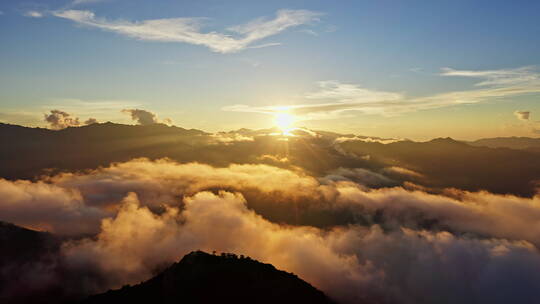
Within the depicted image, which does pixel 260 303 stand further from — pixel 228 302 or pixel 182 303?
pixel 182 303

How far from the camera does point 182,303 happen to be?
630 feet

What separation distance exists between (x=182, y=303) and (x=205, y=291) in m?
14.0

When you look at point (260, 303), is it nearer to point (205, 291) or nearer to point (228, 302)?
point (228, 302)

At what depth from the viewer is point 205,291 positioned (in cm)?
19950

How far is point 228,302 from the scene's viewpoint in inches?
7746

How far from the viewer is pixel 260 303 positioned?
19988cm

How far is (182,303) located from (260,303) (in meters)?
43.4

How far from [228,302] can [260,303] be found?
18254mm

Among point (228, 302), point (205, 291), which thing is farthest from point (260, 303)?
point (205, 291)

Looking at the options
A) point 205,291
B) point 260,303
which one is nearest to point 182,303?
point 205,291

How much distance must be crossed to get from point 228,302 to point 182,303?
Answer: 2514 cm

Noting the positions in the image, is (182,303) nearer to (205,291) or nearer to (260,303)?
(205,291)
